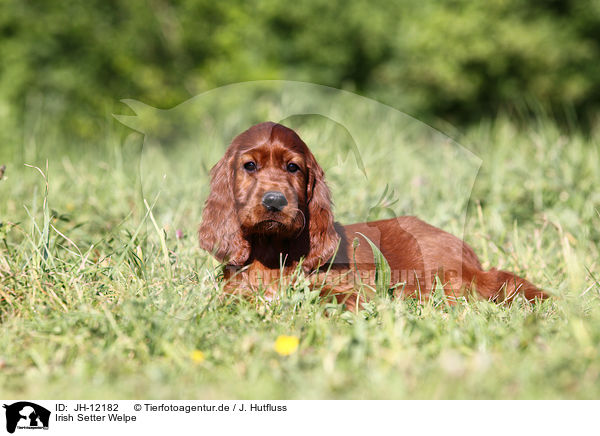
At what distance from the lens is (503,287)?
2789 millimetres

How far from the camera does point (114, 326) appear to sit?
1982mm

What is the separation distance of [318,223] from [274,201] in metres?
0.35

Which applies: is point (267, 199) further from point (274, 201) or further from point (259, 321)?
point (259, 321)

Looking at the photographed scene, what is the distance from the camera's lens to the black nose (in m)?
2.27

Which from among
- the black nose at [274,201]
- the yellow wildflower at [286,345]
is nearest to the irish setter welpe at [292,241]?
the black nose at [274,201]

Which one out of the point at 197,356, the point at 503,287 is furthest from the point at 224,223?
the point at 503,287

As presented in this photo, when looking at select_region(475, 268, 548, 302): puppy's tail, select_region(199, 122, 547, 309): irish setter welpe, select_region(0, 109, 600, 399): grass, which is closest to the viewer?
select_region(0, 109, 600, 399): grass

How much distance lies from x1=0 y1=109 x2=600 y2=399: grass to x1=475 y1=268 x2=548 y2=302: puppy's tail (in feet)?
0.42

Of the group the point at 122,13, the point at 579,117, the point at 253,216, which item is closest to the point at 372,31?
the point at 579,117

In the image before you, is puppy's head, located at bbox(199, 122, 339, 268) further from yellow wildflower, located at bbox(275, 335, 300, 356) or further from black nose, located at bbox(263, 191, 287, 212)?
yellow wildflower, located at bbox(275, 335, 300, 356)

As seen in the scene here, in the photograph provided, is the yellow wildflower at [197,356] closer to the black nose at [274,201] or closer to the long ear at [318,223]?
the black nose at [274,201]
